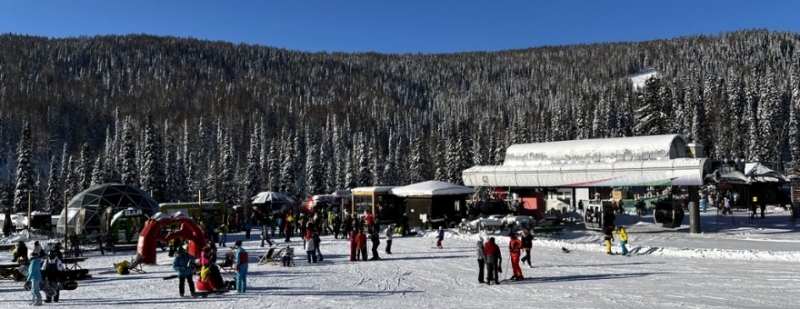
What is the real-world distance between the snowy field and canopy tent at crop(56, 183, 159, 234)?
27.2 feet

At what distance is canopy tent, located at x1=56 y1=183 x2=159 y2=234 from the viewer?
3136cm

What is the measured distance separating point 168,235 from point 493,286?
11050mm

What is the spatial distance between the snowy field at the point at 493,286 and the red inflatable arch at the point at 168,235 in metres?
0.69

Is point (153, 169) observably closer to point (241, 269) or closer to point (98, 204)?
point (98, 204)

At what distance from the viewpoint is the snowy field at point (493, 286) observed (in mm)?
12898

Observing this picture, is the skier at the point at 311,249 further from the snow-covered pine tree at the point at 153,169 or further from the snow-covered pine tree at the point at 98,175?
the snow-covered pine tree at the point at 98,175

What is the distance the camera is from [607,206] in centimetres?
3112

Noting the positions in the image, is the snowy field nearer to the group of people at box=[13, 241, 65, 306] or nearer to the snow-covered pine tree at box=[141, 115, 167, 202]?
the group of people at box=[13, 241, 65, 306]

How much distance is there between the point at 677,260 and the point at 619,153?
14.6 meters

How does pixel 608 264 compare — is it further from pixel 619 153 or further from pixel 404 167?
pixel 404 167

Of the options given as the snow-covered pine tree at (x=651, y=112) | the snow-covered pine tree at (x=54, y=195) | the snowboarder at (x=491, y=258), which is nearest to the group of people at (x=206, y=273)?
the snowboarder at (x=491, y=258)

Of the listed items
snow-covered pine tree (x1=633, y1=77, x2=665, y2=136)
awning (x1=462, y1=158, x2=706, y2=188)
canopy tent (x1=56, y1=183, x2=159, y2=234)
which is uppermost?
snow-covered pine tree (x1=633, y1=77, x2=665, y2=136)

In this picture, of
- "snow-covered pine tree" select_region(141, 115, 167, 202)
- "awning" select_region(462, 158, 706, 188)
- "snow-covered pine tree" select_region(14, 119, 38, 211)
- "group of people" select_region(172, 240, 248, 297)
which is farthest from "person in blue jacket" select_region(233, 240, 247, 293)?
"snow-covered pine tree" select_region(14, 119, 38, 211)

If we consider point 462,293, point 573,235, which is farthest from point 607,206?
point 462,293
